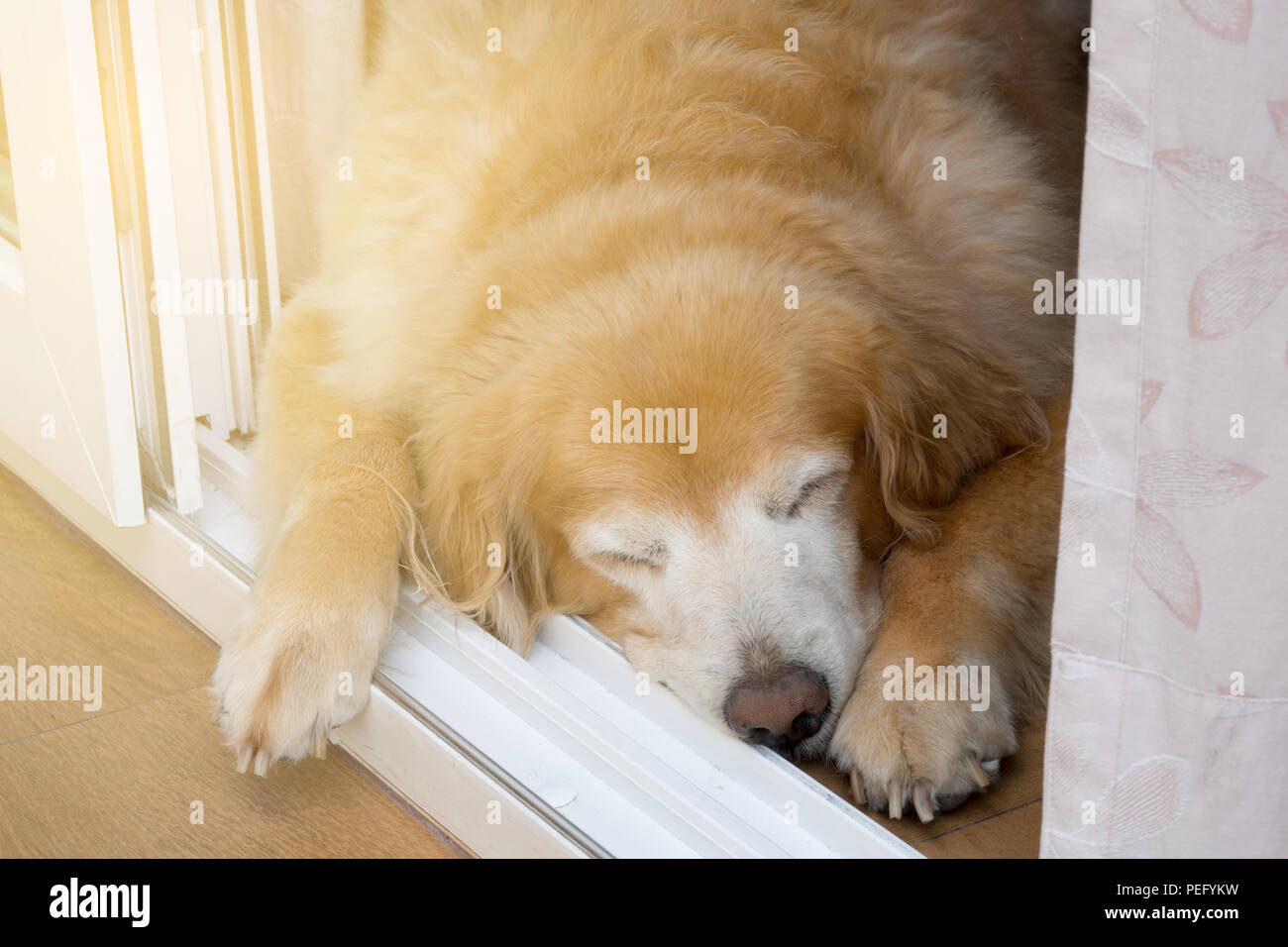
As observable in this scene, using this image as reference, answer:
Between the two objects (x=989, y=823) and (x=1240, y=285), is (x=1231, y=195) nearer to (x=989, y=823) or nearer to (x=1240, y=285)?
(x=1240, y=285)

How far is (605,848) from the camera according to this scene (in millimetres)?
1595

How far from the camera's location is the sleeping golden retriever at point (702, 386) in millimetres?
1701

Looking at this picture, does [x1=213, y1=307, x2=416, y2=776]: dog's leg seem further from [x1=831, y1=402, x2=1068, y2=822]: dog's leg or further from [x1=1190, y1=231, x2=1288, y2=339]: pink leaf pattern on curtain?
[x1=1190, y1=231, x2=1288, y2=339]: pink leaf pattern on curtain

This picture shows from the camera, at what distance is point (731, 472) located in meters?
1.70

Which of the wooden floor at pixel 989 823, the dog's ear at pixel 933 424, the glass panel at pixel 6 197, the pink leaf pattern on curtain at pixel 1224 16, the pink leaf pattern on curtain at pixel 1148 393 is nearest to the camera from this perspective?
the pink leaf pattern on curtain at pixel 1224 16

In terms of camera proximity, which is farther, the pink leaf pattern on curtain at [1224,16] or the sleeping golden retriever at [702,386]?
the sleeping golden retriever at [702,386]

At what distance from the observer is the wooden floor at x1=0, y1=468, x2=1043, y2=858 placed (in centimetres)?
169

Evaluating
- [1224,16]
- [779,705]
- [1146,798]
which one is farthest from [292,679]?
[1224,16]

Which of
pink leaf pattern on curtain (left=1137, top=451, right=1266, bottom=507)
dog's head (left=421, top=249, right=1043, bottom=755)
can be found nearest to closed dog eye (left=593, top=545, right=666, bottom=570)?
dog's head (left=421, top=249, right=1043, bottom=755)

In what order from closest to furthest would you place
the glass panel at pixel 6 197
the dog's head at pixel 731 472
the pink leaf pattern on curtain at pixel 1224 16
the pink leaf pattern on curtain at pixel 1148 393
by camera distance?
the pink leaf pattern on curtain at pixel 1224 16 → the pink leaf pattern on curtain at pixel 1148 393 → the dog's head at pixel 731 472 → the glass panel at pixel 6 197

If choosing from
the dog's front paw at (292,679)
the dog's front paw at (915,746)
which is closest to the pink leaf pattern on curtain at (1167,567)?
the dog's front paw at (915,746)

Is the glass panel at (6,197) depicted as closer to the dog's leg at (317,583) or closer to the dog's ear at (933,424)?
the dog's leg at (317,583)
